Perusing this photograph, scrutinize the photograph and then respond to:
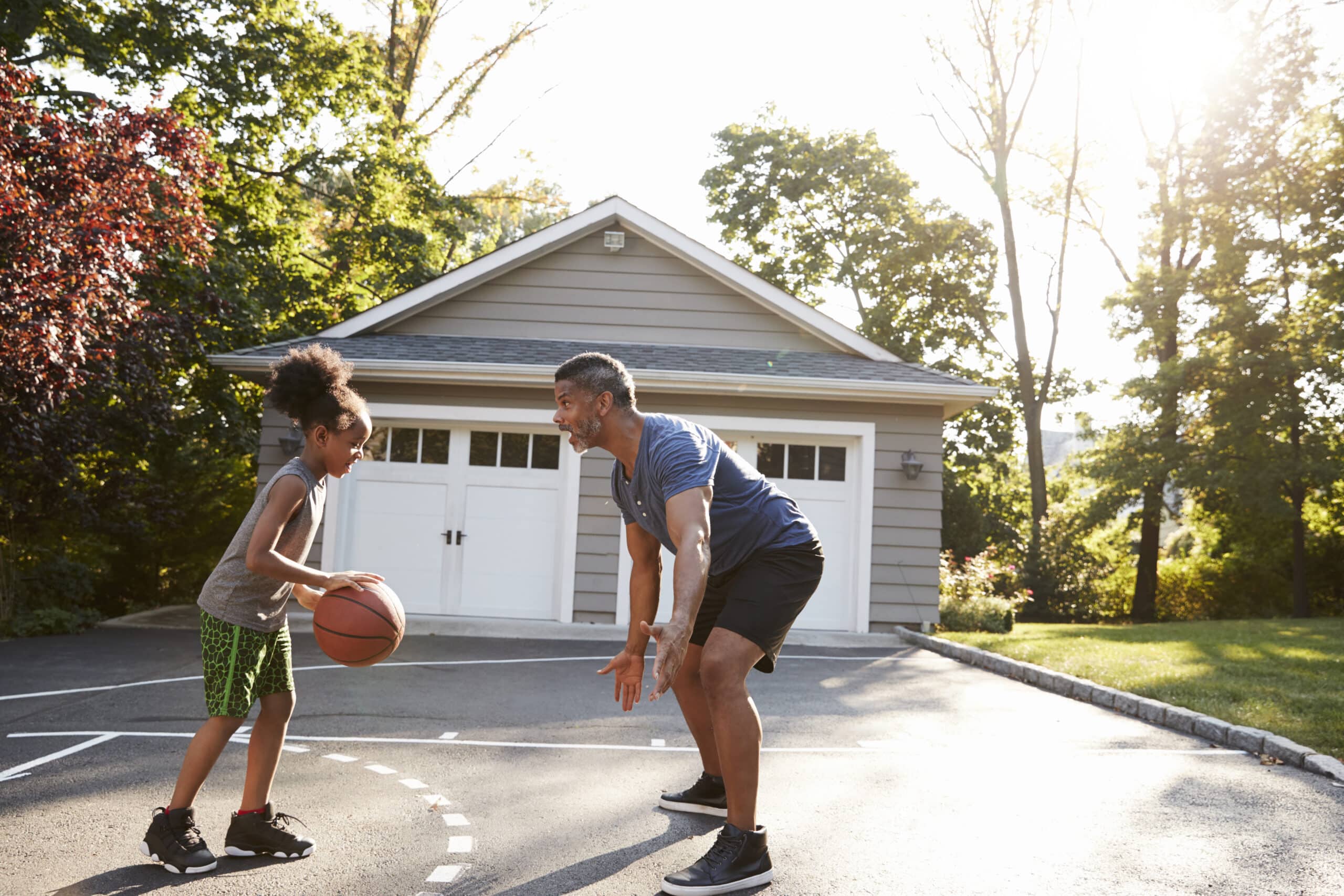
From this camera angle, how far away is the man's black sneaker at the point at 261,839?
11.4 ft

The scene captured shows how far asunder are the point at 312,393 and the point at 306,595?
0.69 metres

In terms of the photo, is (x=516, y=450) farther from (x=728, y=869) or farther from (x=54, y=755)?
(x=728, y=869)

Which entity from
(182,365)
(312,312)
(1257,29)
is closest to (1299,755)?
(182,365)

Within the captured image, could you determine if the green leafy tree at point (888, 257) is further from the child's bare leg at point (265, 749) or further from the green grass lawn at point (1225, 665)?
the child's bare leg at point (265, 749)

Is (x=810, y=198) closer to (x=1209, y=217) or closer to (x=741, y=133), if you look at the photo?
(x=741, y=133)

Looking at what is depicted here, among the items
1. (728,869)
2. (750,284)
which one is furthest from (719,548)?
(750,284)

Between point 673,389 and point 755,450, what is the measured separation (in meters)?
1.29

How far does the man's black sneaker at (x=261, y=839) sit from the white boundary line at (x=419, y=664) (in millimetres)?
2696

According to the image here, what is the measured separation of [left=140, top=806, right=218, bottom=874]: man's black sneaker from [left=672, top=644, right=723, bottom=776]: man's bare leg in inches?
66.5

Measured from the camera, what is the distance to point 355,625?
3479mm

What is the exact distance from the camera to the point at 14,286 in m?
7.88

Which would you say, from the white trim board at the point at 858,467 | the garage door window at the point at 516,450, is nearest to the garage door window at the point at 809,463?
the white trim board at the point at 858,467

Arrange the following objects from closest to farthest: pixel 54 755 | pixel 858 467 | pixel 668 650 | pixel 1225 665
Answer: pixel 668 650
pixel 54 755
pixel 1225 665
pixel 858 467

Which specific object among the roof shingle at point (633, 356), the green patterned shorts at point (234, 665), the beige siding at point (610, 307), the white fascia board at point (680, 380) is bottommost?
the green patterned shorts at point (234, 665)
